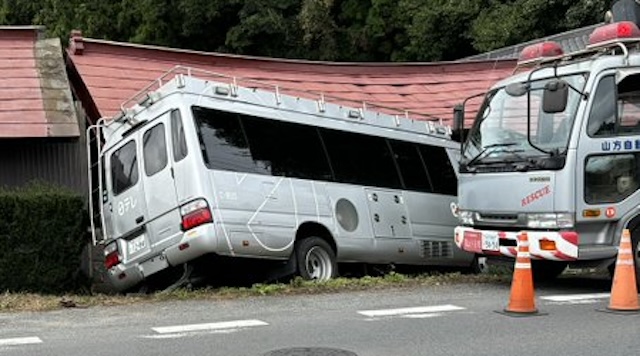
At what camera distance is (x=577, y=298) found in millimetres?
9633

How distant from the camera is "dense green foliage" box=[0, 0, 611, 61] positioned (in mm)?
30516

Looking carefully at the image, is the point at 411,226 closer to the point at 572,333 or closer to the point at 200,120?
the point at 200,120

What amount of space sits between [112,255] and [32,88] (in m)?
3.87

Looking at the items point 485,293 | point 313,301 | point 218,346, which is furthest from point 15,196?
point 485,293

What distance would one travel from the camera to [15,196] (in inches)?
437

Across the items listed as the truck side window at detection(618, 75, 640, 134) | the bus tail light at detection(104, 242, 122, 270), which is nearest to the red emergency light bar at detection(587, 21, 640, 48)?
the truck side window at detection(618, 75, 640, 134)

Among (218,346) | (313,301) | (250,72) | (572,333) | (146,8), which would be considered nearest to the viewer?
(218,346)

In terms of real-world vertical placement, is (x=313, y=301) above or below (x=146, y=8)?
below

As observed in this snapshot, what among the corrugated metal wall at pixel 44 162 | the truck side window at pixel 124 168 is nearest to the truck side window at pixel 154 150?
the truck side window at pixel 124 168

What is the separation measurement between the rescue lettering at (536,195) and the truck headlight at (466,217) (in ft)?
3.19

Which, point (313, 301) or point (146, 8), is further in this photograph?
point (146, 8)

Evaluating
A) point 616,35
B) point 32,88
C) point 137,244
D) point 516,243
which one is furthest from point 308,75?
point 516,243

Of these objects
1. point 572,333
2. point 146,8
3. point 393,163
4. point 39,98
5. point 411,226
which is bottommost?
point 572,333

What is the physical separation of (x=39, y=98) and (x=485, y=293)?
7.92m
